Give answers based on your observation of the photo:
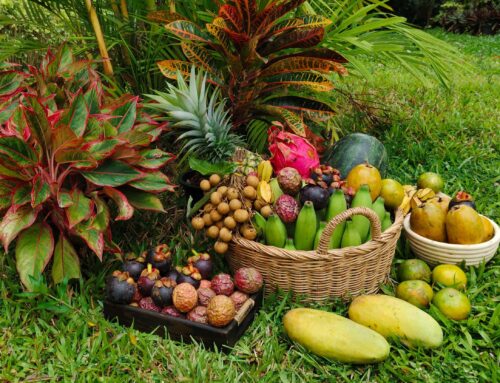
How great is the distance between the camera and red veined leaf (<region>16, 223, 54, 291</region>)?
2.30 m

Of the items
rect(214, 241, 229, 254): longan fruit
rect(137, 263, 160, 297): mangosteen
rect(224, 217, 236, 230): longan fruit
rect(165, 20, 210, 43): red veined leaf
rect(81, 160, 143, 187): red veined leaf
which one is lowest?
rect(137, 263, 160, 297): mangosteen

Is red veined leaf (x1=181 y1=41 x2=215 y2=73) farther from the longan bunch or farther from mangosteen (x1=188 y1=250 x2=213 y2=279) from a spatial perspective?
mangosteen (x1=188 y1=250 x2=213 y2=279)

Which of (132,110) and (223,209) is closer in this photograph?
(223,209)

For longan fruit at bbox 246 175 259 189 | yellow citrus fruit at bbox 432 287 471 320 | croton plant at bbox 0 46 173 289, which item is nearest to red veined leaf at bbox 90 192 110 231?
croton plant at bbox 0 46 173 289

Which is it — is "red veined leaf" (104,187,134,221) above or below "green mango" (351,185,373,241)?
below

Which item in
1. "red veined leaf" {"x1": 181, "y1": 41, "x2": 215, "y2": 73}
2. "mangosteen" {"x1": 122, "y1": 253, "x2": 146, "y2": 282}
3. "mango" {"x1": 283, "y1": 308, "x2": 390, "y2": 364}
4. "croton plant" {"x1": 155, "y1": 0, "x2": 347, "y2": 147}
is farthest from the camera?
"red veined leaf" {"x1": 181, "y1": 41, "x2": 215, "y2": 73}

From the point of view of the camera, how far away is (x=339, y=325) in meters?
2.10

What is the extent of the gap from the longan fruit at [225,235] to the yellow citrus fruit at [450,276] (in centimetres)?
103

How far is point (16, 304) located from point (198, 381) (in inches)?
39.4

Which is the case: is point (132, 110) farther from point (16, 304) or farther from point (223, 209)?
point (16, 304)

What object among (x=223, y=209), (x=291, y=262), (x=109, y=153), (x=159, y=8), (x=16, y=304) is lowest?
(x=16, y=304)

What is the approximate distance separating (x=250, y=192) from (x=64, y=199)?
84cm

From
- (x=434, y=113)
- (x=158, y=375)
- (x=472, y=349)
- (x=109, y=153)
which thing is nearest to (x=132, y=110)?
(x=109, y=153)

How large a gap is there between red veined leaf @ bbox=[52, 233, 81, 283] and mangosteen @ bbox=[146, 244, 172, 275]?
34 centimetres
